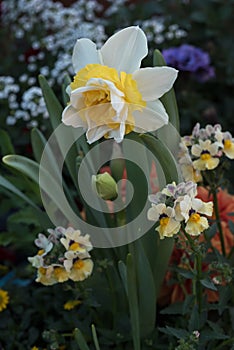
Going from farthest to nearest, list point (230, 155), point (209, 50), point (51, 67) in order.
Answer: point (209, 50) < point (51, 67) < point (230, 155)

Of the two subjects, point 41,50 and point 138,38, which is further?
point 41,50

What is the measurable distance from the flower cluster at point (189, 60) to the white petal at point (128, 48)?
818 mm

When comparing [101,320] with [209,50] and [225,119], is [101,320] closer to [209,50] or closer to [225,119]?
[225,119]

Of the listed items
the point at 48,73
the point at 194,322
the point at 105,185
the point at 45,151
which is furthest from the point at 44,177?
the point at 48,73

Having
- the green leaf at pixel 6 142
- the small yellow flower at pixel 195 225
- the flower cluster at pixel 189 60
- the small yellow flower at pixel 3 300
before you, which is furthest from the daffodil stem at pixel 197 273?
the flower cluster at pixel 189 60

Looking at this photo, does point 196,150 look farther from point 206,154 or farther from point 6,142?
point 6,142

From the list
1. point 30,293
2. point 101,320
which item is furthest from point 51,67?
point 101,320

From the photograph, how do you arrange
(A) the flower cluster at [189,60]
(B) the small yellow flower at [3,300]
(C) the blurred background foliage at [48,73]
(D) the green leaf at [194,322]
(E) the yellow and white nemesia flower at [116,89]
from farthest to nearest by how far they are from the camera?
1. (A) the flower cluster at [189,60]
2. (C) the blurred background foliage at [48,73]
3. (B) the small yellow flower at [3,300]
4. (D) the green leaf at [194,322]
5. (E) the yellow and white nemesia flower at [116,89]

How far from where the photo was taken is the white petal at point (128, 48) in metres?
0.70

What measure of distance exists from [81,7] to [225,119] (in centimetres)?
54

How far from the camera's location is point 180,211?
667 millimetres

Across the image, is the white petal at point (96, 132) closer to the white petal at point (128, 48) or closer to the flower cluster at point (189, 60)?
the white petal at point (128, 48)

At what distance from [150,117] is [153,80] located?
41 mm

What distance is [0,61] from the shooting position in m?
1.77
